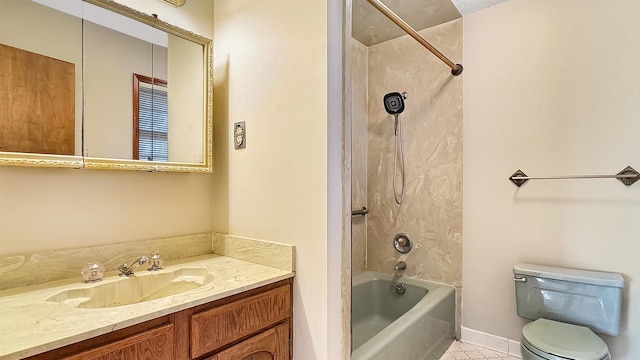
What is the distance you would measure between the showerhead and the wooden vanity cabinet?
154 centimetres

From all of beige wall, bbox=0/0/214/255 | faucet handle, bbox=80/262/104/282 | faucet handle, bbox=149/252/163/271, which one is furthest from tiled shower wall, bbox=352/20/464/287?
faucet handle, bbox=80/262/104/282

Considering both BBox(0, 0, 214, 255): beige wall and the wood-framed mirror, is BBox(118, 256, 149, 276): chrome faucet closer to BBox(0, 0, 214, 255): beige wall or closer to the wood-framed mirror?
BBox(0, 0, 214, 255): beige wall

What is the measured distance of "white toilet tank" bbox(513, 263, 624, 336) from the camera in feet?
5.52

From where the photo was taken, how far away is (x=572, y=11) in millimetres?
1891

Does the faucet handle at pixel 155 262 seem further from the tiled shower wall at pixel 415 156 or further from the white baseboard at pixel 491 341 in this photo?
the white baseboard at pixel 491 341

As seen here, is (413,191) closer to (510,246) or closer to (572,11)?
(510,246)

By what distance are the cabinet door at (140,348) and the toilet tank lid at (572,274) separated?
196 cm

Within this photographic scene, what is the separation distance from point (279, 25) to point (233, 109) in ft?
1.58

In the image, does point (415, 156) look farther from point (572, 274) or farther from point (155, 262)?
point (155, 262)

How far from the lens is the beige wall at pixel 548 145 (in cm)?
176

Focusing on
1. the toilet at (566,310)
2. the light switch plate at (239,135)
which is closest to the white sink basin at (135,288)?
the light switch plate at (239,135)

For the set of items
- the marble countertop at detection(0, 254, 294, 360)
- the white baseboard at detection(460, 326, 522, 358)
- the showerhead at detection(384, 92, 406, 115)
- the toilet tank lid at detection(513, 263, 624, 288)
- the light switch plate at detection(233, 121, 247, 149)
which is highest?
the showerhead at detection(384, 92, 406, 115)

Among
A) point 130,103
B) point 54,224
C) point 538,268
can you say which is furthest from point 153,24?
point 538,268

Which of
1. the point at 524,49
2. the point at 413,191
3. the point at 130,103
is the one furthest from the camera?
the point at 413,191
